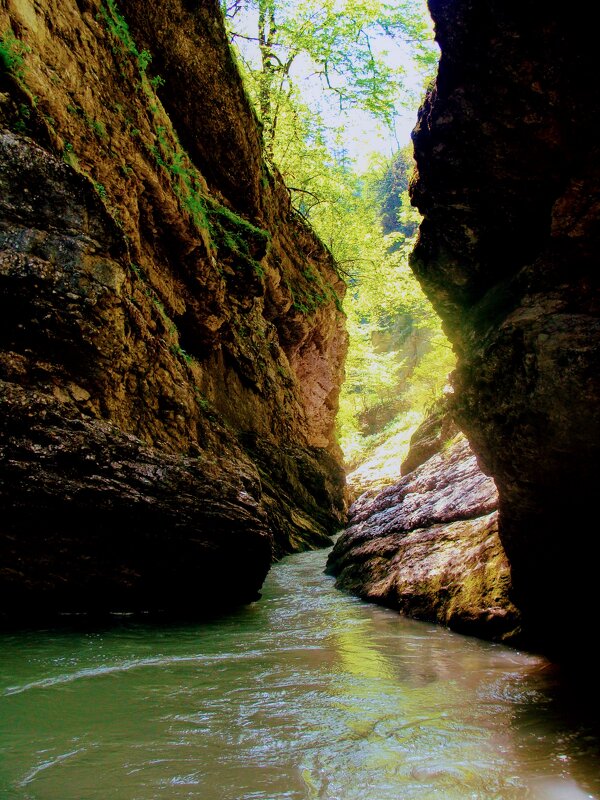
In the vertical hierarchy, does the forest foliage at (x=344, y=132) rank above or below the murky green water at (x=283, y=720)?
above

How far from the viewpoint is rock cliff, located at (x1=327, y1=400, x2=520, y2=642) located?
500cm

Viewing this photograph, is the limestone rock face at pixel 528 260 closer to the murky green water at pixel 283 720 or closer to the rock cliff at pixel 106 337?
the murky green water at pixel 283 720

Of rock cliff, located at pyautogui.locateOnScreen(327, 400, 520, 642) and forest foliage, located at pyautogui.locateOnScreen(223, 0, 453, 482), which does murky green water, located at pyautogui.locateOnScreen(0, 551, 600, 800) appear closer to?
rock cliff, located at pyautogui.locateOnScreen(327, 400, 520, 642)

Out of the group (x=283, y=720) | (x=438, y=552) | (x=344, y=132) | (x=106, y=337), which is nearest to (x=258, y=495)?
(x=438, y=552)

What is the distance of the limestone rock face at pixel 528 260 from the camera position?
3.55 metres

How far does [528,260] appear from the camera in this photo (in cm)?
433

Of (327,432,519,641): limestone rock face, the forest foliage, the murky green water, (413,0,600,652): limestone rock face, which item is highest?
the forest foliage

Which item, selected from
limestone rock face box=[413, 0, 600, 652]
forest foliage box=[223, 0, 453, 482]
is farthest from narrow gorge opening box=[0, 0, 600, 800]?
forest foliage box=[223, 0, 453, 482]

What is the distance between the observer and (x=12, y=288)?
478cm

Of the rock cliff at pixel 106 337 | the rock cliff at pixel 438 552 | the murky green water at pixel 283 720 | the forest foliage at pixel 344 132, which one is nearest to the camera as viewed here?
the murky green water at pixel 283 720

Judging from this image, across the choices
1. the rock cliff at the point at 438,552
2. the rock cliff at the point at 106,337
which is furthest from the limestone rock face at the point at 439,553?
the rock cliff at the point at 106,337

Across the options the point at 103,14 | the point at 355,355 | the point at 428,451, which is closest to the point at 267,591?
the point at 103,14

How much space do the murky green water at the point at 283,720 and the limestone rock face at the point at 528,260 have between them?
38.3 inches

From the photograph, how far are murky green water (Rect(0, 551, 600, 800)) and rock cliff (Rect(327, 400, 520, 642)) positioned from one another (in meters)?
0.42
